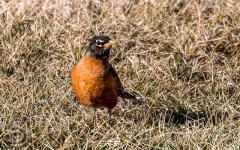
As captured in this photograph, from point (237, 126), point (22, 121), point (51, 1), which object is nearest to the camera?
point (22, 121)

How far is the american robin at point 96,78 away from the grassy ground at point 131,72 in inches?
7.8

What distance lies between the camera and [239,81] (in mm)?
5723

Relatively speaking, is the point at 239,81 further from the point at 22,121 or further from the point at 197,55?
the point at 22,121

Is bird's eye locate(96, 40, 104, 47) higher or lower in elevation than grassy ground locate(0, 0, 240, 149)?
higher

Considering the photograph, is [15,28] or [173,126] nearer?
[173,126]

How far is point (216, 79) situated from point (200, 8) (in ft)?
4.60

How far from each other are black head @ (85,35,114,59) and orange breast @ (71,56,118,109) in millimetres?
51

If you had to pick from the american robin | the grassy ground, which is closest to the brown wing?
the american robin

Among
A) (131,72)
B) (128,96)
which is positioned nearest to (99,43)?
(128,96)

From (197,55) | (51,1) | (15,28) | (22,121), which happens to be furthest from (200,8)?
(22,121)

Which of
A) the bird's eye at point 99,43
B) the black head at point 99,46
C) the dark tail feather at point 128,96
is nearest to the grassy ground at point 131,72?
the dark tail feather at point 128,96

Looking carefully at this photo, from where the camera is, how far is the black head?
4680 millimetres

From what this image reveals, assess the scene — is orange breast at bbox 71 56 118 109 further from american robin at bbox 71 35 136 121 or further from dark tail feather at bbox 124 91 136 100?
dark tail feather at bbox 124 91 136 100

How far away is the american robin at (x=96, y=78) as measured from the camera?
4.64 metres
